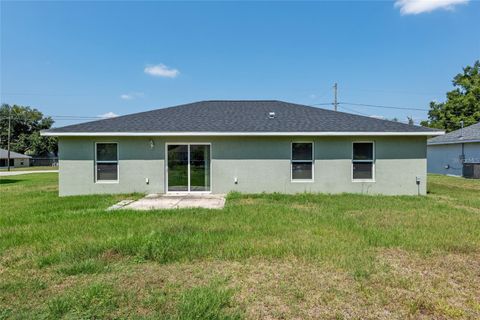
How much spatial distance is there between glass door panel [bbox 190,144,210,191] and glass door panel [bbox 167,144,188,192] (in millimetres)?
229

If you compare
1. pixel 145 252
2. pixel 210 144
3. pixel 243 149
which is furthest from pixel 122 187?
pixel 145 252

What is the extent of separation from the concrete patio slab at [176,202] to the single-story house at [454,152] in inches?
730

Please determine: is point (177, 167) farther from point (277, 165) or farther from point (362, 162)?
point (362, 162)

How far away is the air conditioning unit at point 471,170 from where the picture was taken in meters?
18.6

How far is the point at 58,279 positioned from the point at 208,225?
121 inches

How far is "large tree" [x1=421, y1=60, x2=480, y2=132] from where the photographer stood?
111ft

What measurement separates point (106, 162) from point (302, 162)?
743 cm

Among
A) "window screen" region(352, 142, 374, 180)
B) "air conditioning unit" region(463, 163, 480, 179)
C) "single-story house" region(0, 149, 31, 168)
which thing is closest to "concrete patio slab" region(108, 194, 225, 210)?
"window screen" region(352, 142, 374, 180)

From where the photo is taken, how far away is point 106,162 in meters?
11.1

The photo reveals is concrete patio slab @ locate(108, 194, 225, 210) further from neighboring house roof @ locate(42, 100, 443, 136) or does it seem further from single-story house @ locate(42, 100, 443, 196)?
neighboring house roof @ locate(42, 100, 443, 136)

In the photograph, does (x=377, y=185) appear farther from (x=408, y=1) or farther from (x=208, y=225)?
(x=408, y=1)

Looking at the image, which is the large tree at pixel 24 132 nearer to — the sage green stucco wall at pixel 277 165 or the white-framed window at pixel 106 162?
the white-framed window at pixel 106 162

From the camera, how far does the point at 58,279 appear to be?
3914mm

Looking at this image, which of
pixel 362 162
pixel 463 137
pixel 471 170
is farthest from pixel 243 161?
pixel 463 137
